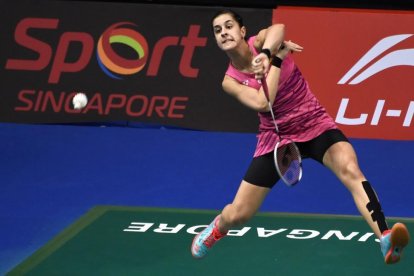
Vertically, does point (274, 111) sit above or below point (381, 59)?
below

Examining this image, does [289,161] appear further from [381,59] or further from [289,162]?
[381,59]

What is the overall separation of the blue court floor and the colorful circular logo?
0.67 meters

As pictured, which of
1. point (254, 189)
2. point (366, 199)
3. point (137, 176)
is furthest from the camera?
point (137, 176)

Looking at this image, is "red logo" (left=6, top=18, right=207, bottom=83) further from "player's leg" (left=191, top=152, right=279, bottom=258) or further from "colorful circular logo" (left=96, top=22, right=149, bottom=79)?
"player's leg" (left=191, top=152, right=279, bottom=258)

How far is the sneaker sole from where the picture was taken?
515cm

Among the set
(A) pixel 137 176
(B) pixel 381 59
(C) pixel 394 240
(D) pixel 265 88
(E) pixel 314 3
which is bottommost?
(C) pixel 394 240

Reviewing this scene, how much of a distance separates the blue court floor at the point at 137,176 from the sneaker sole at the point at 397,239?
251 cm

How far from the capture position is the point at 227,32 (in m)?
5.80

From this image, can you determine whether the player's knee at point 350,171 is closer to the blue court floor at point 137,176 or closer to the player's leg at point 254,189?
the player's leg at point 254,189

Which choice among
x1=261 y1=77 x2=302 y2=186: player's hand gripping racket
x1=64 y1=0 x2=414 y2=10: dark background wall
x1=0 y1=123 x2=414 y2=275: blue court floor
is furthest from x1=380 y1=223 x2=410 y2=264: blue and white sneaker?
x1=64 y1=0 x2=414 y2=10: dark background wall

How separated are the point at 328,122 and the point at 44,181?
3.62 meters

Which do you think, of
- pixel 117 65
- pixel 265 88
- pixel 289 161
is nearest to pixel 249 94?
pixel 265 88

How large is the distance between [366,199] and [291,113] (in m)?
0.82

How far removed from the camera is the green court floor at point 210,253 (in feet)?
20.6
